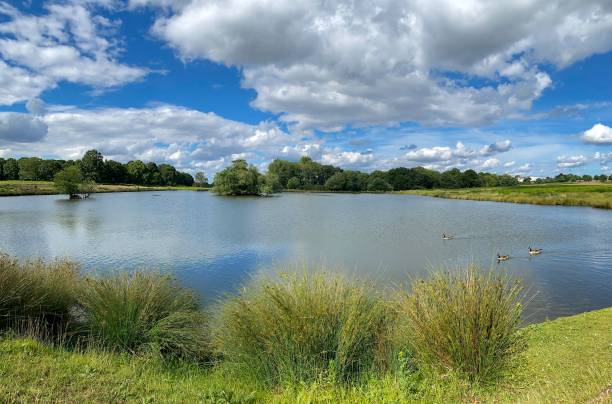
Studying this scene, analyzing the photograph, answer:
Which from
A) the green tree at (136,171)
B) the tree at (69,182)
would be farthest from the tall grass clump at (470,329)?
the green tree at (136,171)

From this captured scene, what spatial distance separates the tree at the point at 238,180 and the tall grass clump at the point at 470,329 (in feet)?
280

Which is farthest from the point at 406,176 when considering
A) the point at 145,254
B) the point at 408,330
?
the point at 408,330

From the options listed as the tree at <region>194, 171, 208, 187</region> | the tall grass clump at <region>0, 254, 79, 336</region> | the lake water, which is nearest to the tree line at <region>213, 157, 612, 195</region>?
the tree at <region>194, 171, 208, 187</region>

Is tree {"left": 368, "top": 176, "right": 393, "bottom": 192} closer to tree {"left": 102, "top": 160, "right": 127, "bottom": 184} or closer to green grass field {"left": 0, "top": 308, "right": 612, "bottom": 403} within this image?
tree {"left": 102, "top": 160, "right": 127, "bottom": 184}

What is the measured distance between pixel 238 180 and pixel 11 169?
83.2 metres

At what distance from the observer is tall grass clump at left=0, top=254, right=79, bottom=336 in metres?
7.09

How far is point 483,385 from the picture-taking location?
5.18 m

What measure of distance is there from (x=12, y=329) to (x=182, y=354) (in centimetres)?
294

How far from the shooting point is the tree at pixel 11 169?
118438 millimetres

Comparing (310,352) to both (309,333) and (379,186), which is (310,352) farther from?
(379,186)

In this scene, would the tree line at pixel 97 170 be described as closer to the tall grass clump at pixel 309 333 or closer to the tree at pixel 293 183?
the tree at pixel 293 183

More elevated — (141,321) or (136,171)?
(136,171)

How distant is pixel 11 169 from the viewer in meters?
119

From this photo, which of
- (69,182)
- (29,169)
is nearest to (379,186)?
(69,182)
